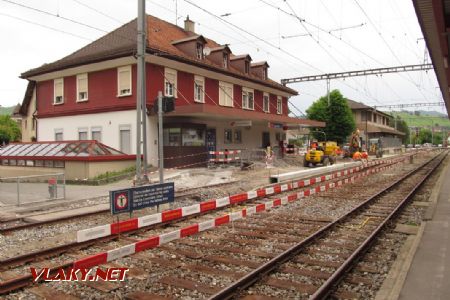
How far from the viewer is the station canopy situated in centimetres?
2089

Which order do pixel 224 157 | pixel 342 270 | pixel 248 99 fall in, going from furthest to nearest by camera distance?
1. pixel 248 99
2. pixel 224 157
3. pixel 342 270

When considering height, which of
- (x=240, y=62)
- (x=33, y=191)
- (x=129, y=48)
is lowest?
(x=33, y=191)

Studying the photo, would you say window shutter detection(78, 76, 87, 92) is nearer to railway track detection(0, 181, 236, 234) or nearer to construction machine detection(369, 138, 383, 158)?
railway track detection(0, 181, 236, 234)

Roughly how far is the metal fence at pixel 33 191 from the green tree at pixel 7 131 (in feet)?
152

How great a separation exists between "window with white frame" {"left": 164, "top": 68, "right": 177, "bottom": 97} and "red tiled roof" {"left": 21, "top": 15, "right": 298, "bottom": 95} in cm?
118

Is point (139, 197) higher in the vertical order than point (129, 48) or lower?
lower

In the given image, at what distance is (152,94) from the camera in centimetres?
2584

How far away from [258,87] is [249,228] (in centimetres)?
2837

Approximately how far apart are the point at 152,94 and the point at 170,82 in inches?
72.7

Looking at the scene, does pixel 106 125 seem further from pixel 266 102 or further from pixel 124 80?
pixel 266 102

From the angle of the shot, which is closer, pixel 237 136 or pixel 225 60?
pixel 225 60

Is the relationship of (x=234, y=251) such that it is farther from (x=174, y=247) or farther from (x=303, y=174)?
(x=303, y=174)

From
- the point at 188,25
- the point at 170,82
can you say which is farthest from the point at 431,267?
the point at 188,25

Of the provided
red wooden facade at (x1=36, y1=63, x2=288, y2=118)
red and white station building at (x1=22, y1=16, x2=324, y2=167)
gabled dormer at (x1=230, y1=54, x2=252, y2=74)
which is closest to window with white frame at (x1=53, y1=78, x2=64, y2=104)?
red and white station building at (x1=22, y1=16, x2=324, y2=167)
